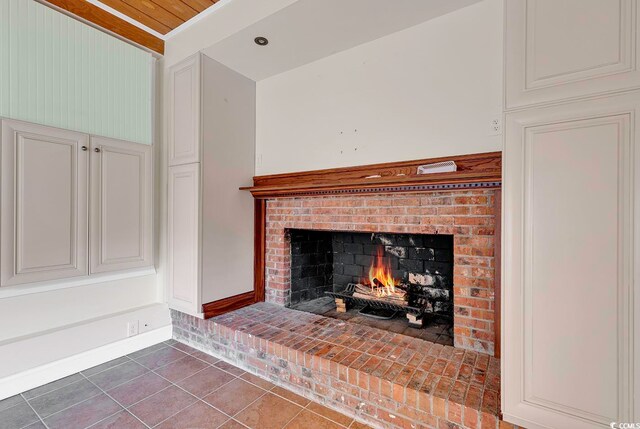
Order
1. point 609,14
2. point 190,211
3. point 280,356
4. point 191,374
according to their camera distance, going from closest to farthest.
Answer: point 609,14
point 280,356
point 191,374
point 190,211

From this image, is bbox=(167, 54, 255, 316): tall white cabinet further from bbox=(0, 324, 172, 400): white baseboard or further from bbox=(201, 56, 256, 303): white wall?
bbox=(0, 324, 172, 400): white baseboard

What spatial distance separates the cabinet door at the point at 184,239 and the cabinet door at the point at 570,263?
204 centimetres

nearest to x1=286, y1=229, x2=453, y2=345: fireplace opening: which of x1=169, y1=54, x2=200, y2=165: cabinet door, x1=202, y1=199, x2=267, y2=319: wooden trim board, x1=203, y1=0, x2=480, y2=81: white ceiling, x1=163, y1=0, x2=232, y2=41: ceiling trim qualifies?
x1=202, y1=199, x2=267, y2=319: wooden trim board

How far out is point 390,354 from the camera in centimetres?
175

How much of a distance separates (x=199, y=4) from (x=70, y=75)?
3.41ft

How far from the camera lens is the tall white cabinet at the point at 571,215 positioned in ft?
3.29

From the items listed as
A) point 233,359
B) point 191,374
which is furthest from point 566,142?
point 191,374

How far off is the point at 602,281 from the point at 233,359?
2.17 meters

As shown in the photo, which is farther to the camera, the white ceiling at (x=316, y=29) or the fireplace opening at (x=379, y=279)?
the fireplace opening at (x=379, y=279)

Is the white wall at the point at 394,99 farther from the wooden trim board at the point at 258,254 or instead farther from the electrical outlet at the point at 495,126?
the wooden trim board at the point at 258,254

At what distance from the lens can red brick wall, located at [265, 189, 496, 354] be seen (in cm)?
171

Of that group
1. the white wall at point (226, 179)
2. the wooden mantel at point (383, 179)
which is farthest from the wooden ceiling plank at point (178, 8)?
the wooden mantel at point (383, 179)

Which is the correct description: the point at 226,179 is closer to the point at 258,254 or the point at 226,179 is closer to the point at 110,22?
the point at 258,254

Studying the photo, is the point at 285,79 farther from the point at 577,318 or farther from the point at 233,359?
the point at 577,318
